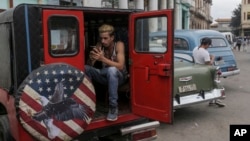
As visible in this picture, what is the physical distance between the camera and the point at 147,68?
4945 millimetres

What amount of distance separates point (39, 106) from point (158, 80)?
5.24 feet

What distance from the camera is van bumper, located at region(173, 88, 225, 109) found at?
7074 millimetres

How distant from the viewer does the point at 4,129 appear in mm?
4578

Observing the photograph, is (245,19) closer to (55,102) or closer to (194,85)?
(194,85)

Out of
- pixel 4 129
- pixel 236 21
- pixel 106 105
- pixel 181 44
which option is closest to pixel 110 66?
pixel 106 105

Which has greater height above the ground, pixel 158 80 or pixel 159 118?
pixel 158 80

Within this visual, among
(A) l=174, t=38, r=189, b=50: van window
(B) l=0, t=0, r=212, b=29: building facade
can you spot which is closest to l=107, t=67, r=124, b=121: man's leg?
(B) l=0, t=0, r=212, b=29: building facade

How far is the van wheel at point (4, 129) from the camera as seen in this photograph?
4484 millimetres

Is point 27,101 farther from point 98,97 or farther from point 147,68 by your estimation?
point 98,97

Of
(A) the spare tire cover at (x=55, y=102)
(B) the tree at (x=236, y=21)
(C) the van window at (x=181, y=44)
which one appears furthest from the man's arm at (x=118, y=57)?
(B) the tree at (x=236, y=21)

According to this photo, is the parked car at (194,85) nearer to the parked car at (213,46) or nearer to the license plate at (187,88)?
the license plate at (187,88)

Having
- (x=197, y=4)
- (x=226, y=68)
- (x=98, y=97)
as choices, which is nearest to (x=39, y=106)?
(x=98, y=97)

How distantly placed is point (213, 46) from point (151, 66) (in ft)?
21.6

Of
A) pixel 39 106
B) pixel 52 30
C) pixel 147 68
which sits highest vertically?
pixel 52 30
